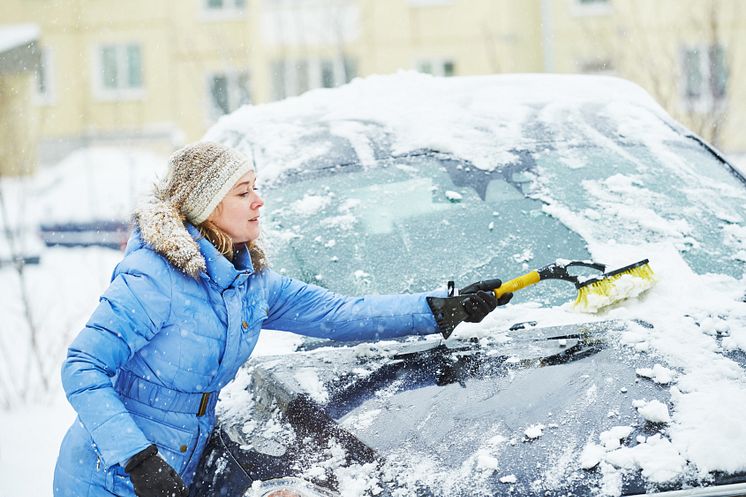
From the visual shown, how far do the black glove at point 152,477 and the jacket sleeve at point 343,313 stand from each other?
0.69 meters

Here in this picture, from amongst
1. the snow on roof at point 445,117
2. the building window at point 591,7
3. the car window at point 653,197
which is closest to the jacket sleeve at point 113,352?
the snow on roof at point 445,117

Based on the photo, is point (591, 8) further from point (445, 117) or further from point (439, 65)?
point (445, 117)

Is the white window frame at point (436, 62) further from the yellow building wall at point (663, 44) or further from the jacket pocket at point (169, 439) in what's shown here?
the jacket pocket at point (169, 439)

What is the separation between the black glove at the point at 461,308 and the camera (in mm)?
2326

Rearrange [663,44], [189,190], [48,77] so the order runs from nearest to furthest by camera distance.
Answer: [189,190] < [663,44] < [48,77]

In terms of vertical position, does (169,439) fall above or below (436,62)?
above

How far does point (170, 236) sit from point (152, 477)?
60 centimetres

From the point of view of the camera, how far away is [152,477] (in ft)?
5.97

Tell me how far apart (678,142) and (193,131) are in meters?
18.7

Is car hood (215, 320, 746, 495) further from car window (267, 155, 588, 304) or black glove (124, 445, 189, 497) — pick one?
car window (267, 155, 588, 304)

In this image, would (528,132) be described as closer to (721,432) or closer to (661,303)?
(661,303)

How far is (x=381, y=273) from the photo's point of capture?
268cm

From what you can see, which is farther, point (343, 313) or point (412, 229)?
point (412, 229)

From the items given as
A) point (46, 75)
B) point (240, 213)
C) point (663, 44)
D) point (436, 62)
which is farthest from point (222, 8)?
point (240, 213)
